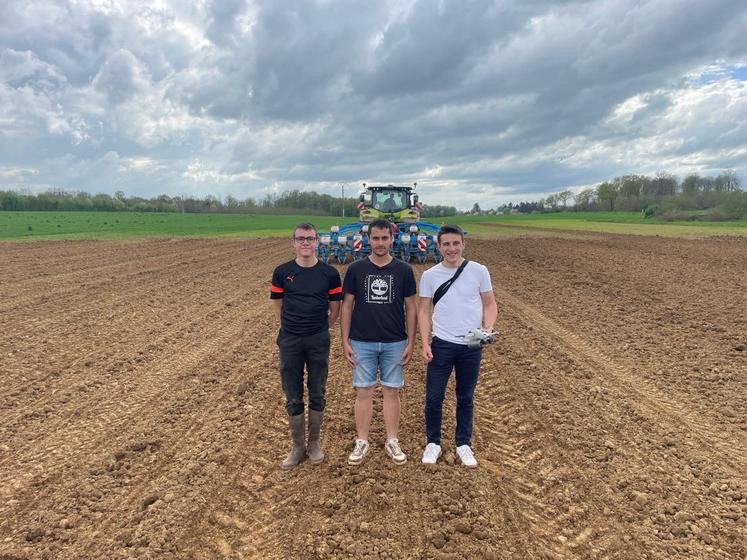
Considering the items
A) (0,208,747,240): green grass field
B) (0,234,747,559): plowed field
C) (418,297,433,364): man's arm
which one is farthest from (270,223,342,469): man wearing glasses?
(0,208,747,240): green grass field

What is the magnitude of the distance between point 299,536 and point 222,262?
1433cm

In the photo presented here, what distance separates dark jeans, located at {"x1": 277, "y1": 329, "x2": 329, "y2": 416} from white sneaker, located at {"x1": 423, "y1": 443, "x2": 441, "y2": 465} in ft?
2.86

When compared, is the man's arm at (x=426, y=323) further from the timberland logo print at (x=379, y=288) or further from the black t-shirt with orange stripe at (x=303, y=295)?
the black t-shirt with orange stripe at (x=303, y=295)

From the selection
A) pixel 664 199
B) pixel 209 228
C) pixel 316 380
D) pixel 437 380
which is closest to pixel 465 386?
pixel 437 380

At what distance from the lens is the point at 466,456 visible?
3.59 meters

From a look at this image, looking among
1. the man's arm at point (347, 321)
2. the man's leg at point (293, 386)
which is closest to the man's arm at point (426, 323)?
the man's arm at point (347, 321)

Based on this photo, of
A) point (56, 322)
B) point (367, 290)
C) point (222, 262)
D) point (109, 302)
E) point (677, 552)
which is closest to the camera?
point (677, 552)

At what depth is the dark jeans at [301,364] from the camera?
11.5ft

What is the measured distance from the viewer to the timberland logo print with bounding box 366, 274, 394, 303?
3.45 meters

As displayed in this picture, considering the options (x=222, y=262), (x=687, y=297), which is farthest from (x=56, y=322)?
(x=687, y=297)

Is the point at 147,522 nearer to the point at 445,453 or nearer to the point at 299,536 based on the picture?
the point at 299,536

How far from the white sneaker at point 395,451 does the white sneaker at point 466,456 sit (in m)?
0.43

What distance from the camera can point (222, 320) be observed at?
798cm

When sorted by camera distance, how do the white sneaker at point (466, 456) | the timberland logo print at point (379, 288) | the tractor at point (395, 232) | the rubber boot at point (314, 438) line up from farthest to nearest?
the tractor at point (395, 232), the rubber boot at point (314, 438), the white sneaker at point (466, 456), the timberland logo print at point (379, 288)
